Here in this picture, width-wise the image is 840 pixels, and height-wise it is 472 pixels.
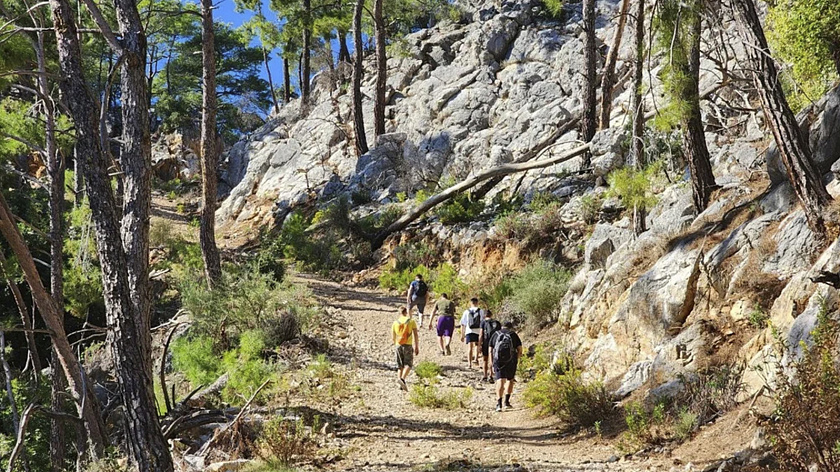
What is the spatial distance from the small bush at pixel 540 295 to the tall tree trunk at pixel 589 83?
448cm

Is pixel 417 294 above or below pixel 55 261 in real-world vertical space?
below

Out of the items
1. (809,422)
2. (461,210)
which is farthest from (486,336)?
(461,210)

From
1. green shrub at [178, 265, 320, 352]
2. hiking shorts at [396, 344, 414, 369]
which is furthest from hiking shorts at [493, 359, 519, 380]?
green shrub at [178, 265, 320, 352]

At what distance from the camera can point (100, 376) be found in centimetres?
1144

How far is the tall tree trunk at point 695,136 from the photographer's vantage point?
930 cm

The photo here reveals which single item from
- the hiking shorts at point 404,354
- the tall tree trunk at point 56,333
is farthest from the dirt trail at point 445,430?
→ the tall tree trunk at point 56,333

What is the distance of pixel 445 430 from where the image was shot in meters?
8.26

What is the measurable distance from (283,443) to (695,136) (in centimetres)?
735

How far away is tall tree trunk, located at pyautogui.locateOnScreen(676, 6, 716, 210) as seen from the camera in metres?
9.30

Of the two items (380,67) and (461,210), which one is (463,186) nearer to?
(461,210)

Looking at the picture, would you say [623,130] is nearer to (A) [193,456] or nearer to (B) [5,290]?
(A) [193,456]

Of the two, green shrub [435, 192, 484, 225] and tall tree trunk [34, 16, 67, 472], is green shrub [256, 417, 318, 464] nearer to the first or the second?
tall tree trunk [34, 16, 67, 472]

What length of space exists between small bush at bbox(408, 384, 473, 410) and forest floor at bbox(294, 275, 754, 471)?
10cm

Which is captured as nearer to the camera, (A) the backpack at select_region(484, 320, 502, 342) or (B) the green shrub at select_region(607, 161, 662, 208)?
(A) the backpack at select_region(484, 320, 502, 342)
